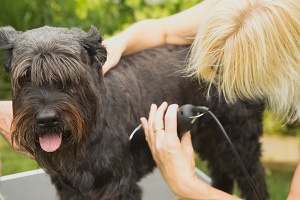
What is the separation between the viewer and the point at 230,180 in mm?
3572

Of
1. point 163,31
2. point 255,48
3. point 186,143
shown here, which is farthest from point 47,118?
point 163,31

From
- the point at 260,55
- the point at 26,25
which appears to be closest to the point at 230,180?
the point at 260,55

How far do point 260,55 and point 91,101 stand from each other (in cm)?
74

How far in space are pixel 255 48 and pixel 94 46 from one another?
688 millimetres

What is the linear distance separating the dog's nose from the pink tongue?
10 cm

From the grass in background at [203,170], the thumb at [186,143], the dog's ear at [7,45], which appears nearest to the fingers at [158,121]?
the thumb at [186,143]

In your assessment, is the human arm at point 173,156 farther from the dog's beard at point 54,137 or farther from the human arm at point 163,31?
the human arm at point 163,31

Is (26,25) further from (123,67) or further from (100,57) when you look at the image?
(100,57)

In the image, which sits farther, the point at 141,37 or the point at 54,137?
the point at 141,37

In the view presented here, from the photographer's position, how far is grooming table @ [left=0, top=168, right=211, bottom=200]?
10.1 ft

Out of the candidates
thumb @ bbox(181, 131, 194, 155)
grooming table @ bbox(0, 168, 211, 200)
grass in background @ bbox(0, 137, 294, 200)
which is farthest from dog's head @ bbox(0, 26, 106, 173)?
grass in background @ bbox(0, 137, 294, 200)

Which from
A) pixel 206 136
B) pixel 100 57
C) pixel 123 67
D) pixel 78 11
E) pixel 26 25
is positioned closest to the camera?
pixel 100 57

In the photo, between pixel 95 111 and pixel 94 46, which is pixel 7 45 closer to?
pixel 94 46

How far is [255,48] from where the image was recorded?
2162 millimetres
